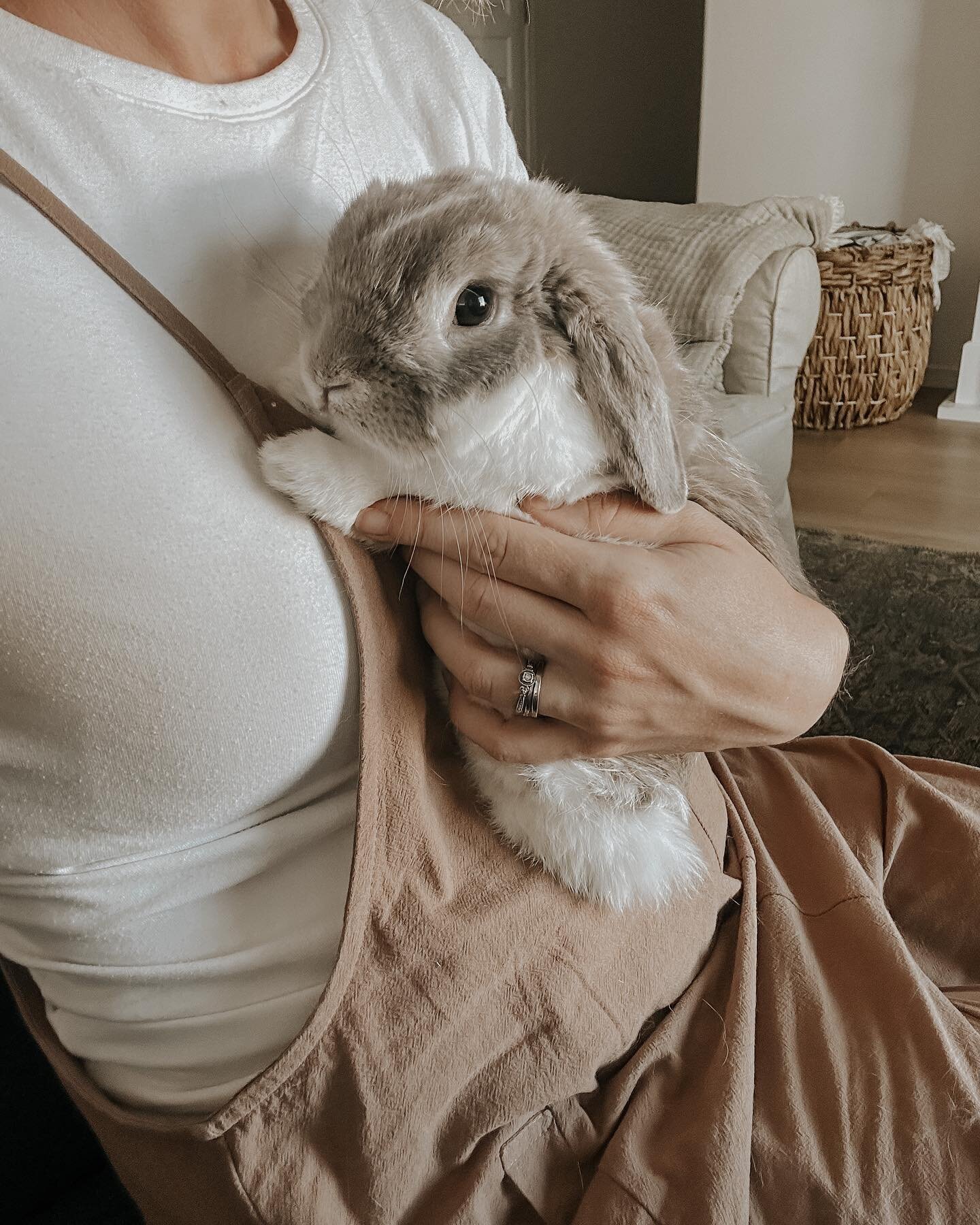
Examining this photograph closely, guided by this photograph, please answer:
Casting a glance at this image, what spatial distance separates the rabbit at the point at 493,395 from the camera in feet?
2.22

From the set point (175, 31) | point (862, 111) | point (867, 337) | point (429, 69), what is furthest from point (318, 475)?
point (862, 111)

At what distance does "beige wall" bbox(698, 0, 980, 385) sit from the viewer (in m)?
3.54

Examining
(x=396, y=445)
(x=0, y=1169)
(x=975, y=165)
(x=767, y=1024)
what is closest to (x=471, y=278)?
(x=396, y=445)

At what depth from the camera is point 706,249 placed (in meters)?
2.21

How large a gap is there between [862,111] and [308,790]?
391 cm

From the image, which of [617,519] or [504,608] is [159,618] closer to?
[504,608]

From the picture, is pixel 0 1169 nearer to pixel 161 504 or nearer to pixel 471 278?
pixel 161 504

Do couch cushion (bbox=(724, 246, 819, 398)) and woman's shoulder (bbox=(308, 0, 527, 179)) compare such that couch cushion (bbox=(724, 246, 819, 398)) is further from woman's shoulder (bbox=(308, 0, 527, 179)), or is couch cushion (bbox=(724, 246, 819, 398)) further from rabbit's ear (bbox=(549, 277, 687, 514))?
rabbit's ear (bbox=(549, 277, 687, 514))

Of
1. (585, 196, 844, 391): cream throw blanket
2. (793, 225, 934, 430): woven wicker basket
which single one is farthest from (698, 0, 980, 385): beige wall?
(585, 196, 844, 391): cream throw blanket

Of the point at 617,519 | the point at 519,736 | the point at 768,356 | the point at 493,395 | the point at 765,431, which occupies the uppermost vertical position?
the point at 493,395

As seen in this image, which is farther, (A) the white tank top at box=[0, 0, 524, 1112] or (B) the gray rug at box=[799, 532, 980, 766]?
(B) the gray rug at box=[799, 532, 980, 766]

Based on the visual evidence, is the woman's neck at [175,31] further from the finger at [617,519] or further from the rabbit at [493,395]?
the finger at [617,519]

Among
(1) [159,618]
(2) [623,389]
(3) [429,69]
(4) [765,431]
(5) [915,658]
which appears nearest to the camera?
(1) [159,618]

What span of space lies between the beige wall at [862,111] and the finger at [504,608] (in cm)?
371
